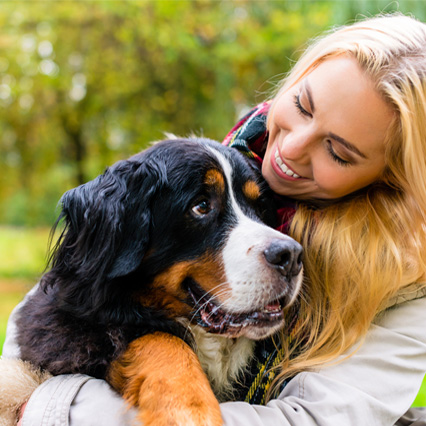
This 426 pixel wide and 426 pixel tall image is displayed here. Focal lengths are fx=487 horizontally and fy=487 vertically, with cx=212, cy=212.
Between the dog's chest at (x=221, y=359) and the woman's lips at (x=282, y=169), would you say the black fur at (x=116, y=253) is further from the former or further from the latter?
the woman's lips at (x=282, y=169)

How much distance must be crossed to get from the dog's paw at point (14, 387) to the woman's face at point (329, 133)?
137 cm

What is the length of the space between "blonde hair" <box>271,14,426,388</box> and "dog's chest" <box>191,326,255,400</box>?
8.4 inches

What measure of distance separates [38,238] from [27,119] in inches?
135

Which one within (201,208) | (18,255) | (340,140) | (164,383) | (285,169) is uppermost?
(340,140)

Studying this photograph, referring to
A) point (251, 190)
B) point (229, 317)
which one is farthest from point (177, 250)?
point (251, 190)

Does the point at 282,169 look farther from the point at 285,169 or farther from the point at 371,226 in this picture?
the point at 371,226

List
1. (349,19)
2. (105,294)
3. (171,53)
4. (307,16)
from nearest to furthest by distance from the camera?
(105,294)
(349,19)
(307,16)
(171,53)

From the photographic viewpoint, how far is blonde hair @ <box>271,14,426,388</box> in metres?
2.02

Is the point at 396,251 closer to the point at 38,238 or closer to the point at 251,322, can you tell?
the point at 251,322

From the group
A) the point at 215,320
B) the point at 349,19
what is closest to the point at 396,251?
the point at 215,320

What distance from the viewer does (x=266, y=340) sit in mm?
2271

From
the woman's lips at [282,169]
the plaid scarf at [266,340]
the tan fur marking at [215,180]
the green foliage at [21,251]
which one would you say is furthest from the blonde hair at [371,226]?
the green foliage at [21,251]

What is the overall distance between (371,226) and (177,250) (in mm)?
882

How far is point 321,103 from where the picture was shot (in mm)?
2076
